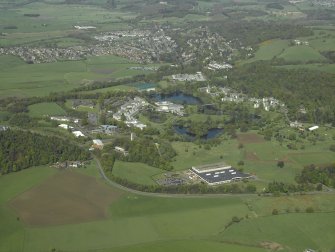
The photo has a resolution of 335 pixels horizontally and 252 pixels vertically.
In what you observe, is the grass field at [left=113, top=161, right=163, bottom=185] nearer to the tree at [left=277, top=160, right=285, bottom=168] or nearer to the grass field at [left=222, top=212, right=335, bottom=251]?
the grass field at [left=222, top=212, right=335, bottom=251]

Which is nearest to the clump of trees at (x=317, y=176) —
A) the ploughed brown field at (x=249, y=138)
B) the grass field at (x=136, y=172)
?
the ploughed brown field at (x=249, y=138)

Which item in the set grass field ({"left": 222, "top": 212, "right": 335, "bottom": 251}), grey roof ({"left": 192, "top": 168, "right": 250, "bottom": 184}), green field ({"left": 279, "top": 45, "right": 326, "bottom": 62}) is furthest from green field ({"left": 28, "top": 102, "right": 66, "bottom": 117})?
green field ({"left": 279, "top": 45, "right": 326, "bottom": 62})

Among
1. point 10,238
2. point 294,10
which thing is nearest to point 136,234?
point 10,238

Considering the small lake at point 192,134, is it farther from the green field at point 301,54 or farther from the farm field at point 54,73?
the green field at point 301,54

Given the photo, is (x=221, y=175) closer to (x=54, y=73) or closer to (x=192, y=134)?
(x=192, y=134)

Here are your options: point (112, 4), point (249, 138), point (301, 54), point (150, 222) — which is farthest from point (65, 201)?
point (112, 4)
